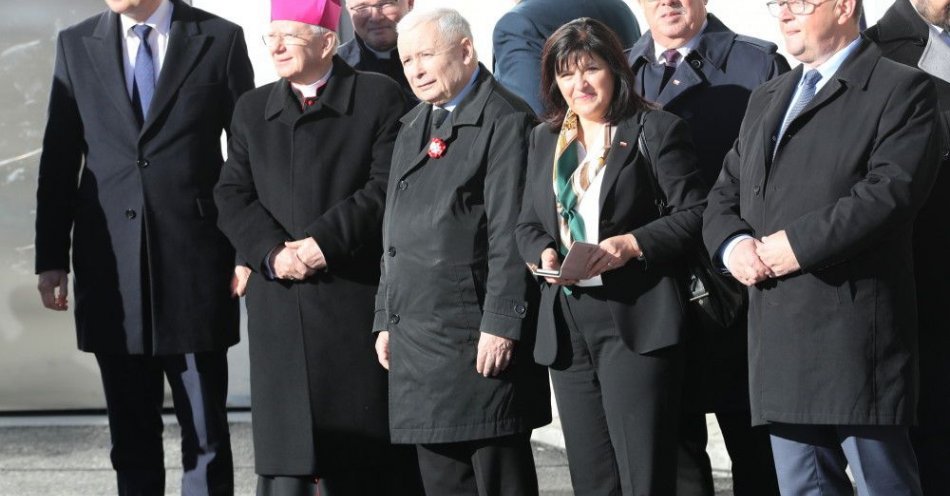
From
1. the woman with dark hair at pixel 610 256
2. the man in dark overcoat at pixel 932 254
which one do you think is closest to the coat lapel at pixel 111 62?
the woman with dark hair at pixel 610 256

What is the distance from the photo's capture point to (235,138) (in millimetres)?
4953

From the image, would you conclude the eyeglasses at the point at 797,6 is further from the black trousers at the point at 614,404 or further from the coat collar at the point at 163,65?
the coat collar at the point at 163,65

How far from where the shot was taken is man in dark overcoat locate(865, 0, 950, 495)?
4492 millimetres

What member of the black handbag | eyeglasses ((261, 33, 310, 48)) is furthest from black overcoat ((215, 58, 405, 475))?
the black handbag

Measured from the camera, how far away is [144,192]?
5.09m

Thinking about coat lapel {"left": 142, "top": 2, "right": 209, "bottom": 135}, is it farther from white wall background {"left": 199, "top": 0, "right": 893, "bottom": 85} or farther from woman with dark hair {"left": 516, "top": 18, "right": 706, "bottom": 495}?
woman with dark hair {"left": 516, "top": 18, "right": 706, "bottom": 495}

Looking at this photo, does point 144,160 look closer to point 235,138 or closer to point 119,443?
point 235,138

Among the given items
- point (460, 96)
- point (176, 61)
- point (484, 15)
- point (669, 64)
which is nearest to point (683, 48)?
point (669, 64)

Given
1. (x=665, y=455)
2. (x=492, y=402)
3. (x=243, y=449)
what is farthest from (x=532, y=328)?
(x=243, y=449)

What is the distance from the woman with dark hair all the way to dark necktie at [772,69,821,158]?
0.38 meters

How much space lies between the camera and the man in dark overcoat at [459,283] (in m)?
4.39

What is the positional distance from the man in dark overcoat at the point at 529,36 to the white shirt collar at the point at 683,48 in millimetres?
202

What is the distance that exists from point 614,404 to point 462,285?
56cm

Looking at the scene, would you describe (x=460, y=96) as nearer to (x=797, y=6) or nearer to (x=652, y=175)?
(x=652, y=175)
